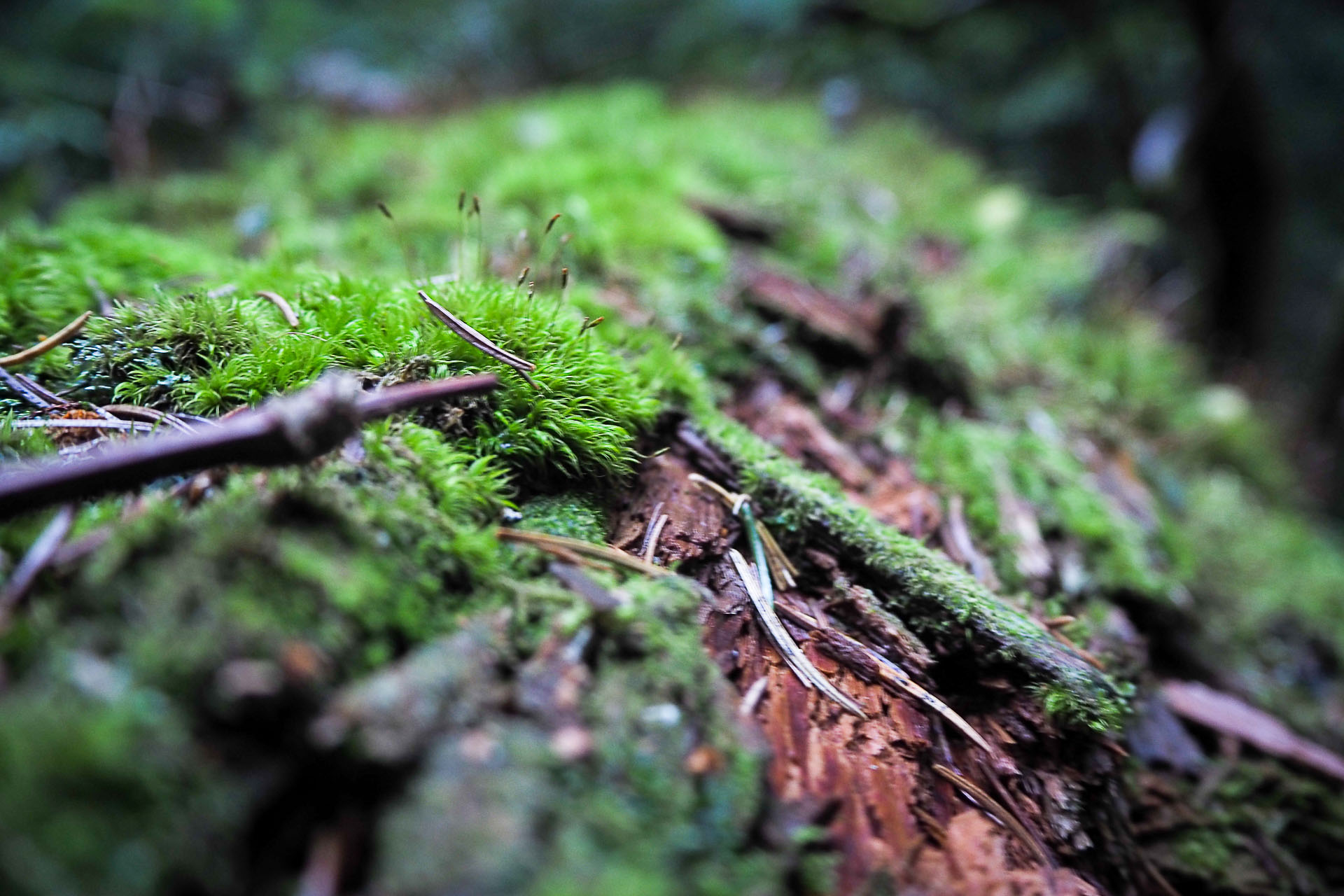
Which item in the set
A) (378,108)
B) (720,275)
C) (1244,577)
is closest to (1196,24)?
(1244,577)

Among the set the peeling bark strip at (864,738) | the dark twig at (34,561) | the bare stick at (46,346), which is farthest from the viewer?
the bare stick at (46,346)

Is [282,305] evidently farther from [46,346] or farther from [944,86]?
[944,86]

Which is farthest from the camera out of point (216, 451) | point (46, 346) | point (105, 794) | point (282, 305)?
point (282, 305)

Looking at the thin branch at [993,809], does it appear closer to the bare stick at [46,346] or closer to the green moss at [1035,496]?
the green moss at [1035,496]

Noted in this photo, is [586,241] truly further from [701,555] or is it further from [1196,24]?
[1196,24]

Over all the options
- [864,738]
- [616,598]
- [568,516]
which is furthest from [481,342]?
[864,738]

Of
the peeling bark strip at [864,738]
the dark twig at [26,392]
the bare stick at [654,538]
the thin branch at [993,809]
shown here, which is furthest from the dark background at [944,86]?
the thin branch at [993,809]

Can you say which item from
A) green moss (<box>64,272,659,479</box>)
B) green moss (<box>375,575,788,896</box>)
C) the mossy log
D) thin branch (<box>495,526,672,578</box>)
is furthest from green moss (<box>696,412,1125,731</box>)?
green moss (<box>375,575,788,896</box>)
